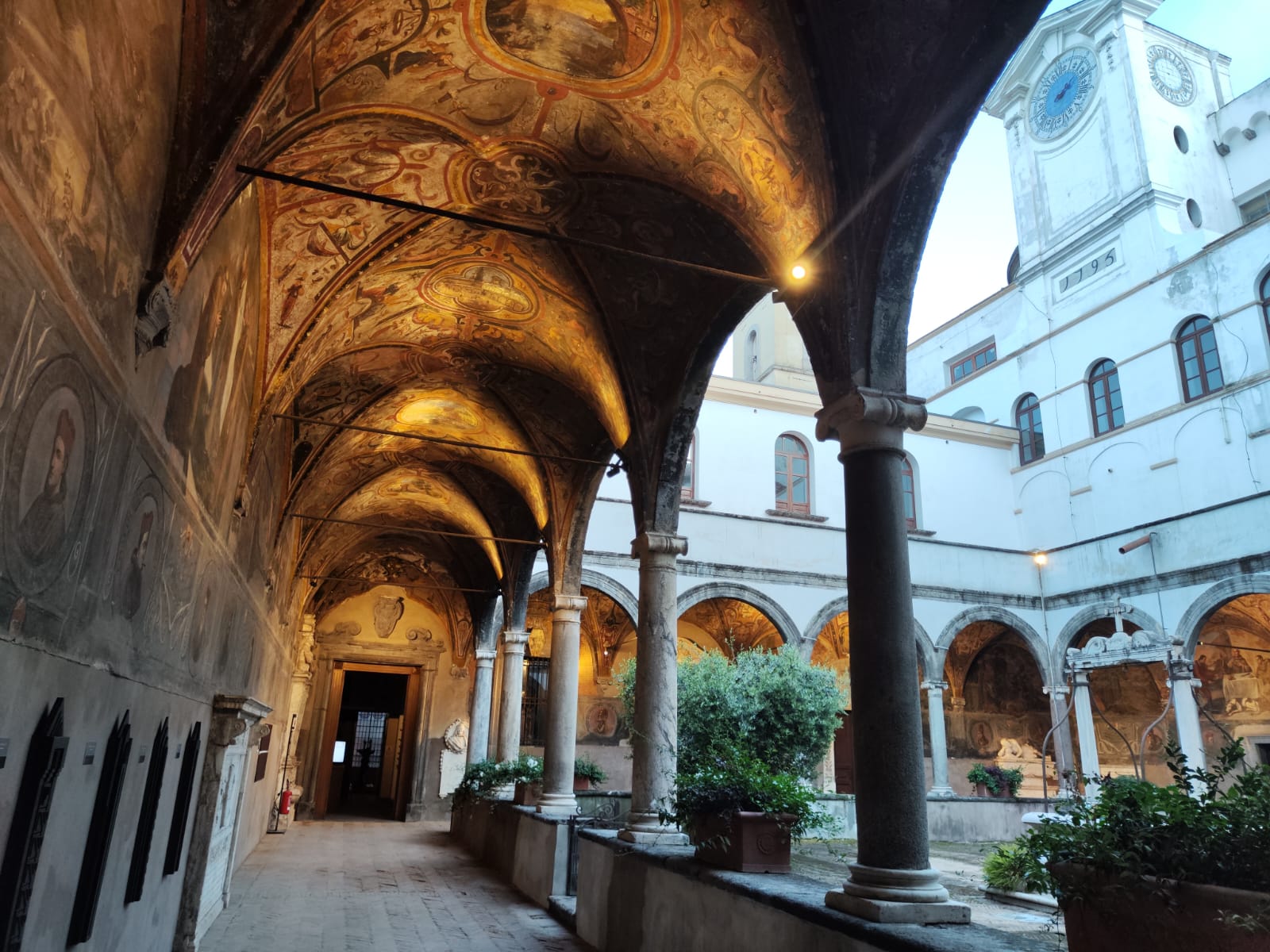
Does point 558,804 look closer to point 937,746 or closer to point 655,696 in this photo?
point 655,696

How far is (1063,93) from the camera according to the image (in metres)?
23.8

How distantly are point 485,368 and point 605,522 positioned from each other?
7432mm

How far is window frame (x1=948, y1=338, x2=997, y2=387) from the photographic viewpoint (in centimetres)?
2530

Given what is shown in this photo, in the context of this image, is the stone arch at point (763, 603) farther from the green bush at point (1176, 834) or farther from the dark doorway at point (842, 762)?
the green bush at point (1176, 834)

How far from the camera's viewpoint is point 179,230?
352 cm

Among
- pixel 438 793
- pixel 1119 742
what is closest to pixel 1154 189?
pixel 1119 742

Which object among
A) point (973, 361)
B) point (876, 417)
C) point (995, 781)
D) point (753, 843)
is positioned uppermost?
point (973, 361)

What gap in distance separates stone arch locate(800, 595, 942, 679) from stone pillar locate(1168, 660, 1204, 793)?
4088mm

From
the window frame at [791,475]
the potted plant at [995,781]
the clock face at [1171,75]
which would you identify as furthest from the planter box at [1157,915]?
the clock face at [1171,75]

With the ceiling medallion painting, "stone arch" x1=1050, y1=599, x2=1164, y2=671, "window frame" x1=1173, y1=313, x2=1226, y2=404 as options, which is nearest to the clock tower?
"window frame" x1=1173, y1=313, x2=1226, y2=404

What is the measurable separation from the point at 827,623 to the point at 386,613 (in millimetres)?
9004

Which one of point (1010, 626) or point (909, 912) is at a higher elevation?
point (1010, 626)

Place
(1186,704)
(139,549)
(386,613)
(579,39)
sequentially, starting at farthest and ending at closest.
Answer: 1. (386,613)
2. (1186,704)
3. (579,39)
4. (139,549)

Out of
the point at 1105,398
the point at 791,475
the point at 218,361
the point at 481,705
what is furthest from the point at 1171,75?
the point at 218,361
